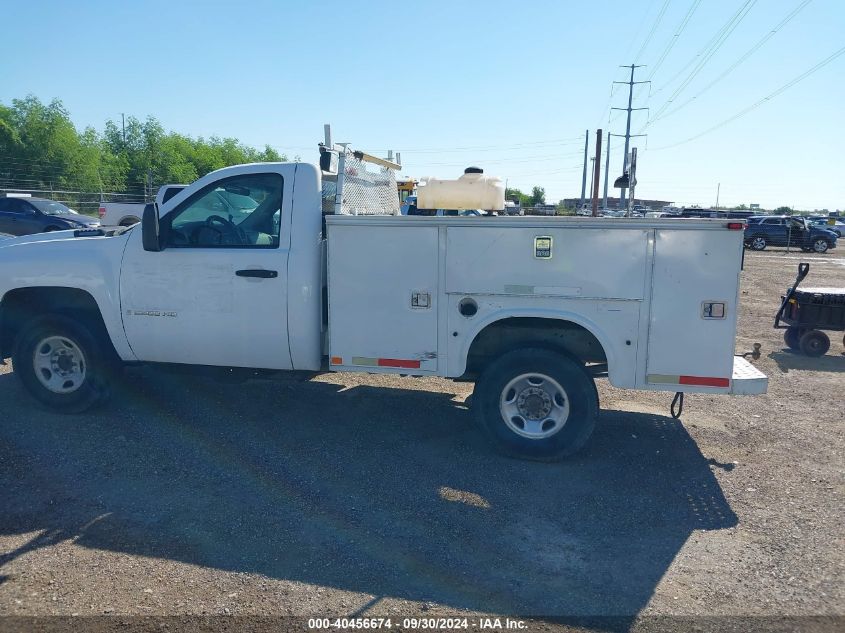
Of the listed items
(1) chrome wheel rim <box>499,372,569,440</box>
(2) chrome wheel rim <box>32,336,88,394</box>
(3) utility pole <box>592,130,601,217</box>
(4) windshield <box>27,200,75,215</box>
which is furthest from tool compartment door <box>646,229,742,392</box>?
(4) windshield <box>27,200,75,215</box>

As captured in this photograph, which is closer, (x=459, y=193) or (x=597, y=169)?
(x=459, y=193)

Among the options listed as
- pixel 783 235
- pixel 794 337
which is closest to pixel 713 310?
pixel 794 337

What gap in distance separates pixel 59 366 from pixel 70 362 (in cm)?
10

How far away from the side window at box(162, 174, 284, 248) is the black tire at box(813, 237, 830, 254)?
33208mm

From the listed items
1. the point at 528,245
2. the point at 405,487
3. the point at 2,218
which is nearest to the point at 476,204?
the point at 528,245

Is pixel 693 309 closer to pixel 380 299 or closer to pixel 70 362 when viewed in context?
pixel 380 299

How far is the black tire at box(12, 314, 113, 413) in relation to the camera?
607cm

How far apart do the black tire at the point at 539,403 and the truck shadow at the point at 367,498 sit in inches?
7.4

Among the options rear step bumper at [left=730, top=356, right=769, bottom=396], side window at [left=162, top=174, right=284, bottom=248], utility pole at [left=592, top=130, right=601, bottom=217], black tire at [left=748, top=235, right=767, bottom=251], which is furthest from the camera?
black tire at [left=748, top=235, right=767, bottom=251]

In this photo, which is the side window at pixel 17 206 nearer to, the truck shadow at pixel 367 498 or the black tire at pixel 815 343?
the truck shadow at pixel 367 498

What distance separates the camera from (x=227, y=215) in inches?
229

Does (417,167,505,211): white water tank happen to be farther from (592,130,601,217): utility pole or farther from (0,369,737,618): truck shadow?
(0,369,737,618): truck shadow

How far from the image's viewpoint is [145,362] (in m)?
6.11

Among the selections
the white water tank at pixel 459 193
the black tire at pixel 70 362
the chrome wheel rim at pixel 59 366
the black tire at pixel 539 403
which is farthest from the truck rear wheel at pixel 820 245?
the chrome wheel rim at pixel 59 366
